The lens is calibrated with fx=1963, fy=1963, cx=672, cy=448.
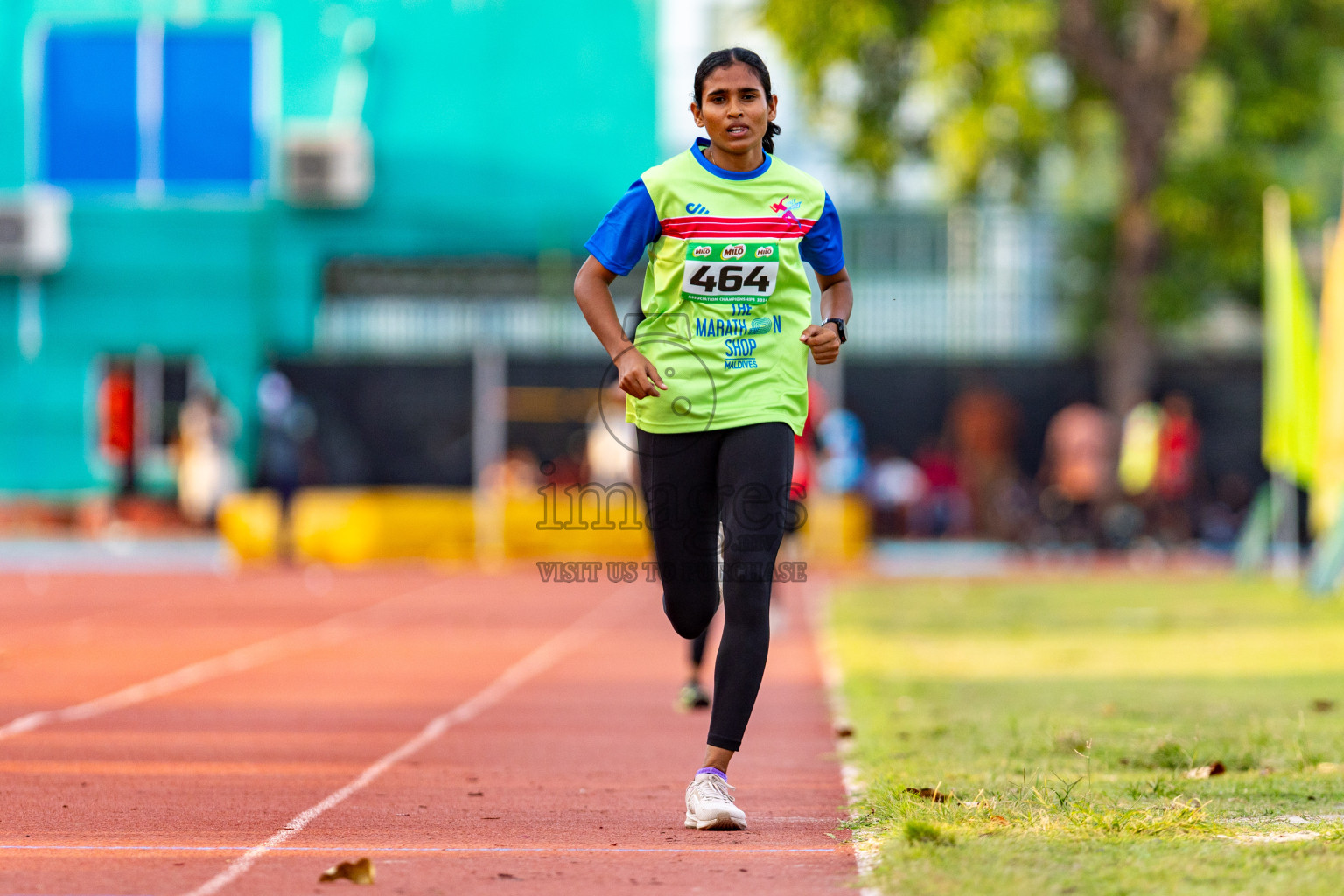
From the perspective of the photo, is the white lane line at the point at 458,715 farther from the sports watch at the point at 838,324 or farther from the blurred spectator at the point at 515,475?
the blurred spectator at the point at 515,475

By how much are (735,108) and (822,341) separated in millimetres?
653

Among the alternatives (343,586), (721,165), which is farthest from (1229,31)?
(721,165)

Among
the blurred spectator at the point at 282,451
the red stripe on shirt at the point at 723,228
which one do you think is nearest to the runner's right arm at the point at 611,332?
the red stripe on shirt at the point at 723,228

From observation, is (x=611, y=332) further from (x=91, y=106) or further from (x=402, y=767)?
(x=91, y=106)

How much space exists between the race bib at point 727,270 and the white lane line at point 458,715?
174cm

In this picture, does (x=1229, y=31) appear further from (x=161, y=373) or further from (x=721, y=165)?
(x=721, y=165)

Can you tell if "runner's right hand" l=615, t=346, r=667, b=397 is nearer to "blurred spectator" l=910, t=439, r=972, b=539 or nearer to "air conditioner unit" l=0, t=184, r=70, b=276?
"blurred spectator" l=910, t=439, r=972, b=539

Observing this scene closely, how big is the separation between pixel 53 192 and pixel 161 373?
11.0 feet

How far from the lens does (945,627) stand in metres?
12.6

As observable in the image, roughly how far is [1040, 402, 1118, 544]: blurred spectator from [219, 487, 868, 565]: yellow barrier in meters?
2.60

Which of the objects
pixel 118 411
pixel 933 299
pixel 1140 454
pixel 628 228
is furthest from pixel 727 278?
pixel 118 411

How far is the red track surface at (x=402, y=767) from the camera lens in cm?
441

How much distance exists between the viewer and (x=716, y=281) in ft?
17.0

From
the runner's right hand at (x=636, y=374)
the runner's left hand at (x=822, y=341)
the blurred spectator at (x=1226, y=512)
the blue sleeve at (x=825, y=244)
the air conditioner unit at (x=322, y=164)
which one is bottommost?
the blurred spectator at (x=1226, y=512)
